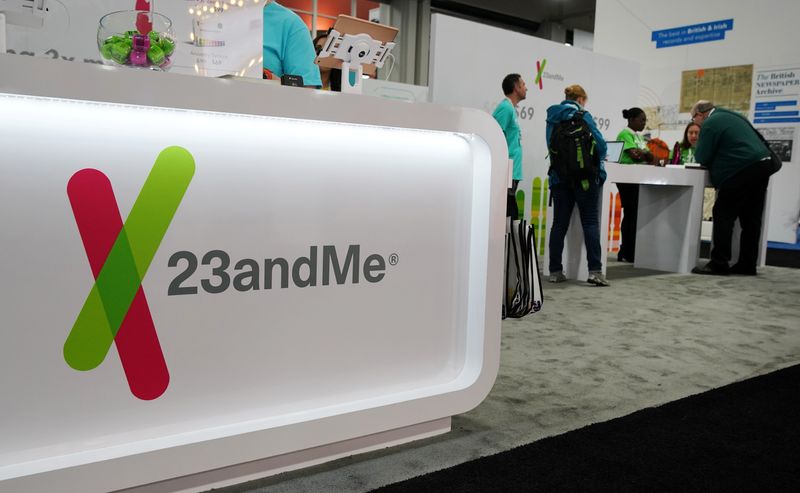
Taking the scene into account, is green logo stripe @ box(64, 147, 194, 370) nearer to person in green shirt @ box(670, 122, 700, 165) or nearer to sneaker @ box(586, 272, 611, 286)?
sneaker @ box(586, 272, 611, 286)

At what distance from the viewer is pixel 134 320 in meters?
1.50

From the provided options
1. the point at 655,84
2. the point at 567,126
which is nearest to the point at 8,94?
the point at 567,126

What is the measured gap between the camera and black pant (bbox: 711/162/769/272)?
5539 millimetres

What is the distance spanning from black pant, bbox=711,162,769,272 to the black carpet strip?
3.66 m

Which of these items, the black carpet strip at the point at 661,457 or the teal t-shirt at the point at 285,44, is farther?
the teal t-shirt at the point at 285,44

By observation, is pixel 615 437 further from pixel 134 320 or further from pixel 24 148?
pixel 24 148

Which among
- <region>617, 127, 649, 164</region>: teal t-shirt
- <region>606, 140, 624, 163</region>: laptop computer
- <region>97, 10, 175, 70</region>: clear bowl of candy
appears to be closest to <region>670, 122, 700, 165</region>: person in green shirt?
<region>617, 127, 649, 164</region>: teal t-shirt

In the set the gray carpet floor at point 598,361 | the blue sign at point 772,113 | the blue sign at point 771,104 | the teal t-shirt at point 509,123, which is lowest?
the gray carpet floor at point 598,361

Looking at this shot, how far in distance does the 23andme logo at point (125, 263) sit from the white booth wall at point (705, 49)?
28.6 feet

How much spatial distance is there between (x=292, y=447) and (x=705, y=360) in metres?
2.06

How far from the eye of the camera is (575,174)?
15.6 feet

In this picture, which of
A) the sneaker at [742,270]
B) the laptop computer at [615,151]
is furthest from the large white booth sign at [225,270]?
the sneaker at [742,270]

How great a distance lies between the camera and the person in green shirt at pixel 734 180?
5.49 metres

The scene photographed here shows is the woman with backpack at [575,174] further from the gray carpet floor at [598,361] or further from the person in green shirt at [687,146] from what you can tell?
the person in green shirt at [687,146]
